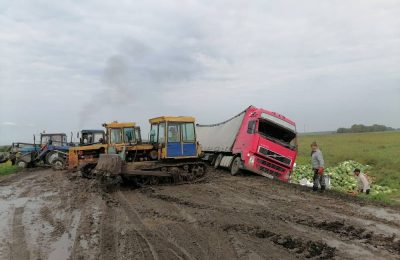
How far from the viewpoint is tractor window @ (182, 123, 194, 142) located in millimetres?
16375

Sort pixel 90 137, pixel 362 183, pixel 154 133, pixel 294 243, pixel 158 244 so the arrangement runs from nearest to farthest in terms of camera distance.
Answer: pixel 294 243 < pixel 158 244 < pixel 362 183 < pixel 154 133 < pixel 90 137

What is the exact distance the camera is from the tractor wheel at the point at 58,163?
82.5ft

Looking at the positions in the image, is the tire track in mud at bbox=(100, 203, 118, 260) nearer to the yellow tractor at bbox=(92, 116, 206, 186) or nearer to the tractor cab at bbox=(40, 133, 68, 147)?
the yellow tractor at bbox=(92, 116, 206, 186)

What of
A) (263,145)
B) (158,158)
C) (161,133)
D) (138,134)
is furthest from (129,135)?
(263,145)

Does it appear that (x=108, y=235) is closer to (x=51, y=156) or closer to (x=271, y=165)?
(x=271, y=165)

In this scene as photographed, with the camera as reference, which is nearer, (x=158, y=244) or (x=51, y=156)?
(x=158, y=244)

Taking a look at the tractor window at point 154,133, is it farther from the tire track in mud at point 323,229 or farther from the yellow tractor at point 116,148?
the tire track in mud at point 323,229

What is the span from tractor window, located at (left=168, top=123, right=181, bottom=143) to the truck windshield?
363 cm

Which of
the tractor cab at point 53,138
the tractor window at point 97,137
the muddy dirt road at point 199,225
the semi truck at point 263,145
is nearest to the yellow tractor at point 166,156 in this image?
the muddy dirt road at point 199,225

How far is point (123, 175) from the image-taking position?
15.0 metres

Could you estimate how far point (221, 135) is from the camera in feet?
75.0

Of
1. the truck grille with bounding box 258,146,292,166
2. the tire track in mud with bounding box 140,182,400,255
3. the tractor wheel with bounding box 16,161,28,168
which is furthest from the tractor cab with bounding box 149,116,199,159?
the tractor wheel with bounding box 16,161,28,168

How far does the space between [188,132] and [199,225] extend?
8.25 m

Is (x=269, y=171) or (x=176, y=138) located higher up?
(x=176, y=138)
